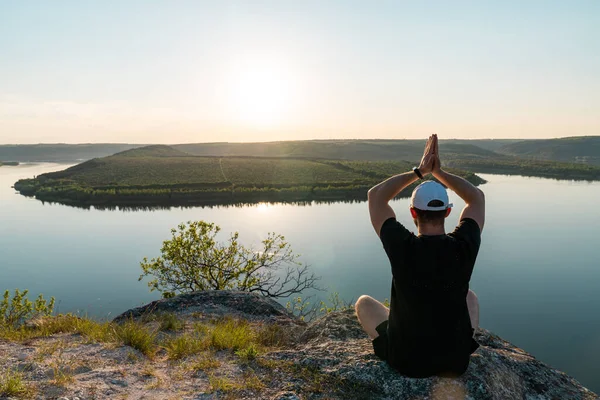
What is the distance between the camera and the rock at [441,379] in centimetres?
465

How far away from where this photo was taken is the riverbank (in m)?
4.79

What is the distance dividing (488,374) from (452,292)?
1.89 metres

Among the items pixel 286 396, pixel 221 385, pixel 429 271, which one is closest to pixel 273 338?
pixel 221 385

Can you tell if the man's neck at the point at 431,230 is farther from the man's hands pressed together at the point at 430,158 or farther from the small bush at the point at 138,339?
the small bush at the point at 138,339

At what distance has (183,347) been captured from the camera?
21.0ft

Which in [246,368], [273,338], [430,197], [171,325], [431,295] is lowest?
[171,325]

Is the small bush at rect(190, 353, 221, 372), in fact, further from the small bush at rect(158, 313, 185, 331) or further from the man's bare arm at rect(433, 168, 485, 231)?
the man's bare arm at rect(433, 168, 485, 231)

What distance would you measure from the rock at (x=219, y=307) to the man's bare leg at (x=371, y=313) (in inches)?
191

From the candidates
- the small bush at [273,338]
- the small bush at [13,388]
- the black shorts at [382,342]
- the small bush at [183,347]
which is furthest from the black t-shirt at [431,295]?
the small bush at [13,388]

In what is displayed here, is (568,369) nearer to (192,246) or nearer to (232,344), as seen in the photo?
(192,246)

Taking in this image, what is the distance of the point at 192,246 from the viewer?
54.7ft

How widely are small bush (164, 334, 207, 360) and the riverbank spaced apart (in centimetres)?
2

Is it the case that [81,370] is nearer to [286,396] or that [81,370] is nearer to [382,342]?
[286,396]

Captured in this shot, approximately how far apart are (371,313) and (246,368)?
1.94 metres
